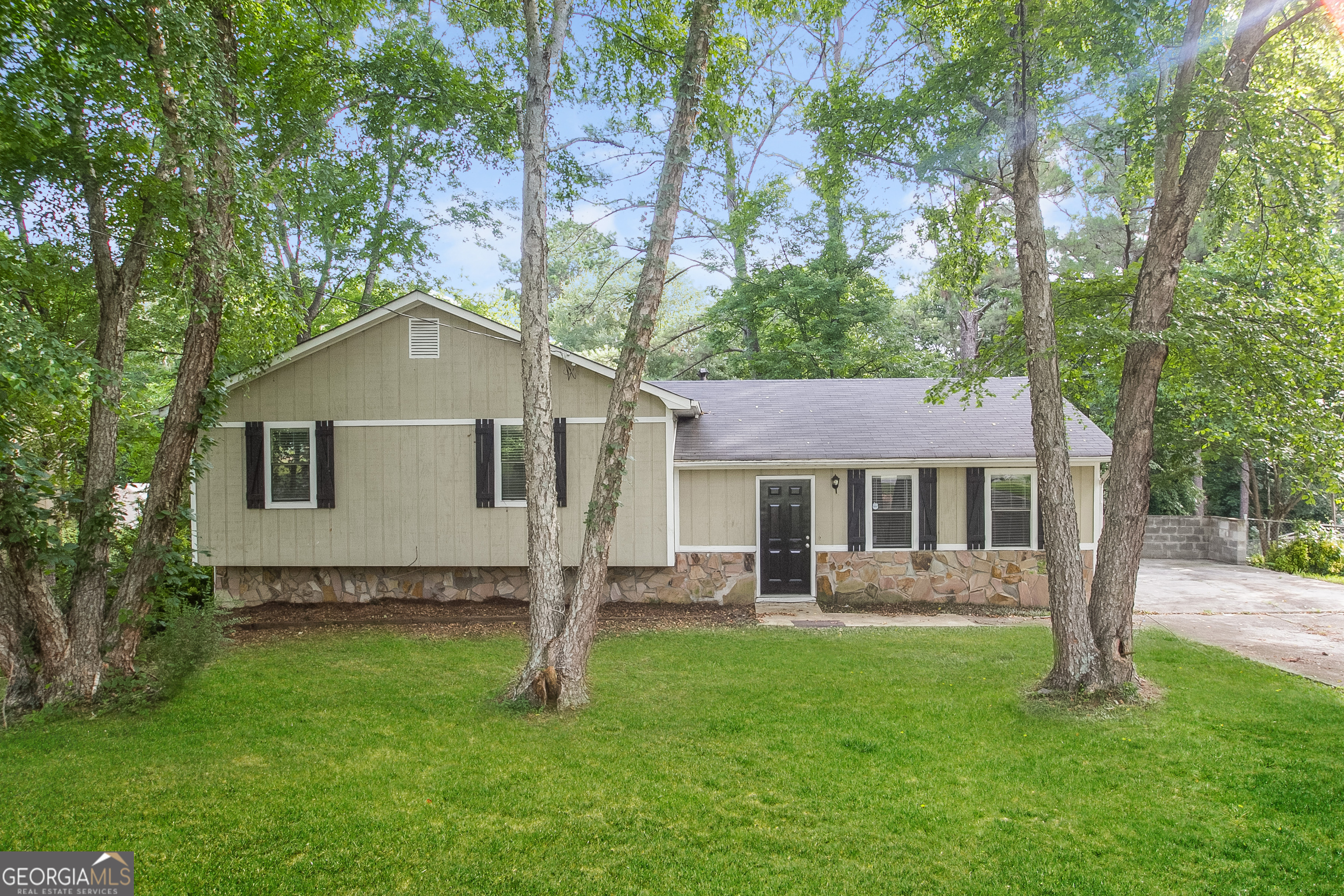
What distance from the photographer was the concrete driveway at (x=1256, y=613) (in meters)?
7.48

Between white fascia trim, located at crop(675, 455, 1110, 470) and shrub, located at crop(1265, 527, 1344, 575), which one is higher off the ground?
white fascia trim, located at crop(675, 455, 1110, 470)

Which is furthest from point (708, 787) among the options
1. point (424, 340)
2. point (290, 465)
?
point (290, 465)

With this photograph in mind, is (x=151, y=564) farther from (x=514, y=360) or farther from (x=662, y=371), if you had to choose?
(x=662, y=371)

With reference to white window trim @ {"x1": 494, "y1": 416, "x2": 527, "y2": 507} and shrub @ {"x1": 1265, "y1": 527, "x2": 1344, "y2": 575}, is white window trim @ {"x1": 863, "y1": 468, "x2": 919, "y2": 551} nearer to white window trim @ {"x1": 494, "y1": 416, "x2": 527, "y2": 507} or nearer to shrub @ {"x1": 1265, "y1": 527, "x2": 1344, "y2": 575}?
white window trim @ {"x1": 494, "y1": 416, "x2": 527, "y2": 507}

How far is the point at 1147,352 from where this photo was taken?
20.0 feet

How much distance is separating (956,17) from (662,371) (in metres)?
14.3

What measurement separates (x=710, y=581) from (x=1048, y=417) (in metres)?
5.47

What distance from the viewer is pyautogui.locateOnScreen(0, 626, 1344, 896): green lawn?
350 cm

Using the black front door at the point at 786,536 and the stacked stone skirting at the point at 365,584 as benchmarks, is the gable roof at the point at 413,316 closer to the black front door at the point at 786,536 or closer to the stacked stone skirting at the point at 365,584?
the black front door at the point at 786,536

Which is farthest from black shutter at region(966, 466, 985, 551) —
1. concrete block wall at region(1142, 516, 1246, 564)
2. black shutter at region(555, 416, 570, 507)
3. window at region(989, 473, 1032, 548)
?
concrete block wall at region(1142, 516, 1246, 564)

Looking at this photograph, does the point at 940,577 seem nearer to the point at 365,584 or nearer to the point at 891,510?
the point at 891,510

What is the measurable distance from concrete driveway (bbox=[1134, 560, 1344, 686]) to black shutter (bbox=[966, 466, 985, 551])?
2106 mm

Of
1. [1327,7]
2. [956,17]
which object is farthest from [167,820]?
[1327,7]

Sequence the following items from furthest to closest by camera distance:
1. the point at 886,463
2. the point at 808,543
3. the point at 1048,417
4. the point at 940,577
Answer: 1. the point at 808,543
2. the point at 940,577
3. the point at 886,463
4. the point at 1048,417
